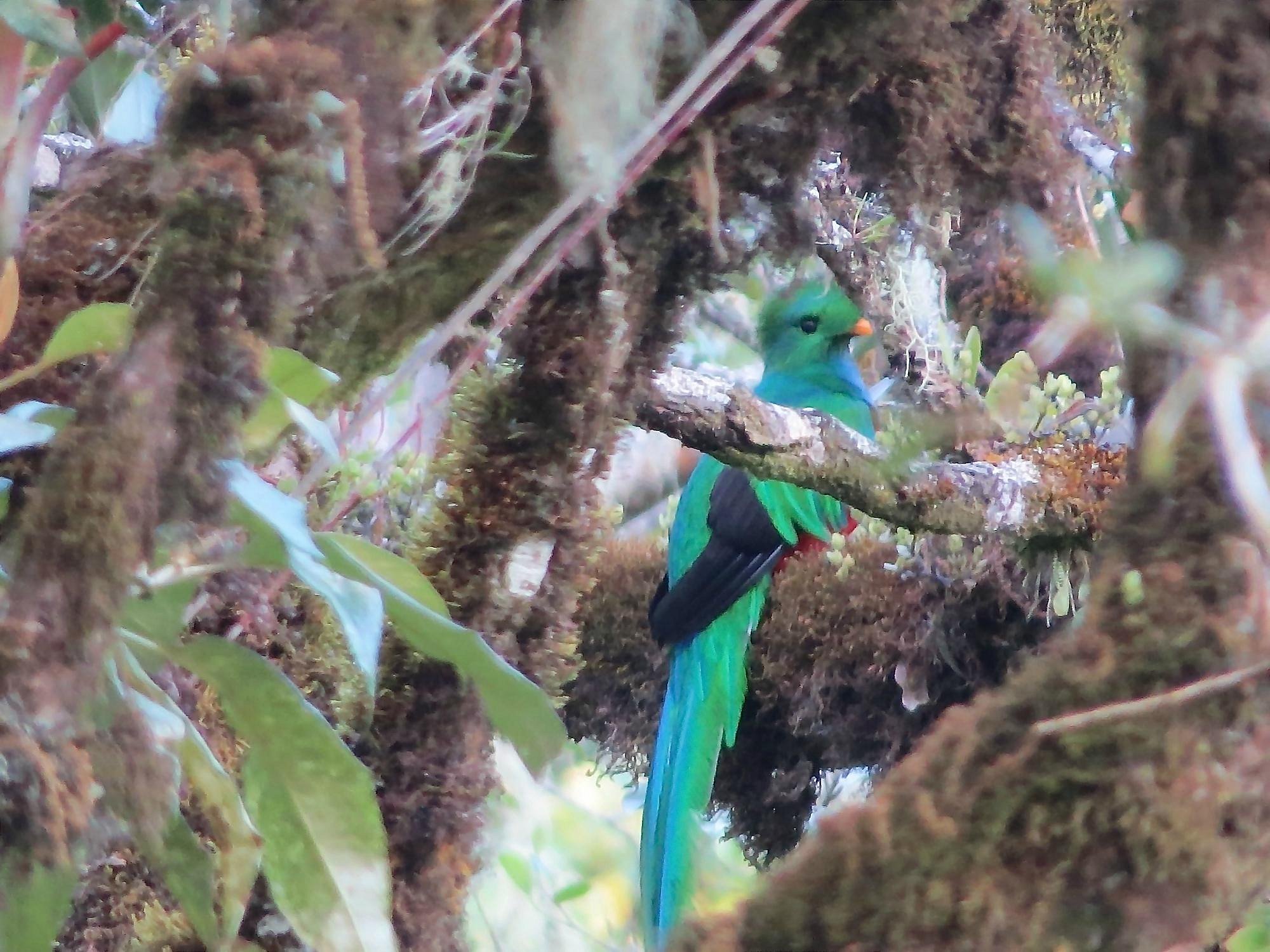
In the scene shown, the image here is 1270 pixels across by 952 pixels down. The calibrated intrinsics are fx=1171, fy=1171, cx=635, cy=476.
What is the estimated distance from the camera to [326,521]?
5.35 ft

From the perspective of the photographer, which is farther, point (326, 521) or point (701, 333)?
point (701, 333)

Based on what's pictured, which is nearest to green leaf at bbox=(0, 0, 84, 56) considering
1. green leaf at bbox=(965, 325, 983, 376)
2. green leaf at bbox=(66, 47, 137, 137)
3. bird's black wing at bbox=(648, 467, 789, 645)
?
green leaf at bbox=(66, 47, 137, 137)

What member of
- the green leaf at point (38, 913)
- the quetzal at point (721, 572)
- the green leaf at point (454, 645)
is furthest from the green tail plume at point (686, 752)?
the green leaf at point (38, 913)

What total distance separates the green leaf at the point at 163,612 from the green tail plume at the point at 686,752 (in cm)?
165

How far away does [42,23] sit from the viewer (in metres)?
0.73

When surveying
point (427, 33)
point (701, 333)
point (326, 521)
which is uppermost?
point (427, 33)

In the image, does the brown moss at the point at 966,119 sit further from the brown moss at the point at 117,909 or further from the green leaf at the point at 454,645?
the brown moss at the point at 117,909

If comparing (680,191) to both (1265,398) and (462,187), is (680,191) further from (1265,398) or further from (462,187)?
(1265,398)

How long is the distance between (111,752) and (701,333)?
3891 mm

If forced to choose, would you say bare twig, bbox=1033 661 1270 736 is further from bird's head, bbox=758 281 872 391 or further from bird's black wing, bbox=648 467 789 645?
bird's head, bbox=758 281 872 391

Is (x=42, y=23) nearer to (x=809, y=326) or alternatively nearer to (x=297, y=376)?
(x=297, y=376)

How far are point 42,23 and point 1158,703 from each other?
2.43ft

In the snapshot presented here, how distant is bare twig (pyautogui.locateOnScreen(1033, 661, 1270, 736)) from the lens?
0.48 meters

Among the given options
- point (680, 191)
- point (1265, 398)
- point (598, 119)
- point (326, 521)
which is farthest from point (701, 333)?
point (1265, 398)
